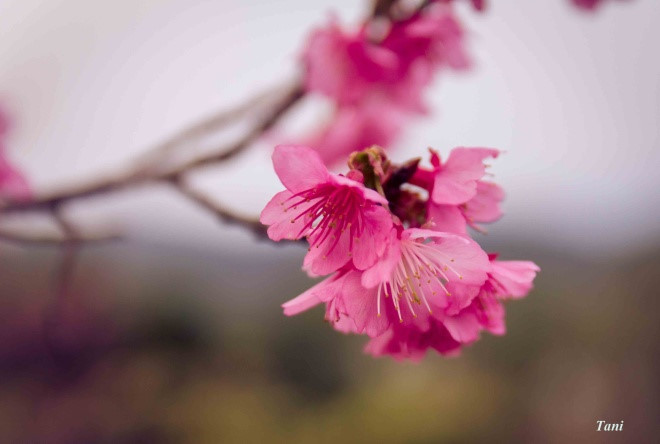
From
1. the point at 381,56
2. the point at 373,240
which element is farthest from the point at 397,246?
the point at 381,56

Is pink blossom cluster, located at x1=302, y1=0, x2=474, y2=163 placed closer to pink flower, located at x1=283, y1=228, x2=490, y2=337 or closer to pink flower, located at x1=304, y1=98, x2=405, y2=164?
pink flower, located at x1=304, y1=98, x2=405, y2=164

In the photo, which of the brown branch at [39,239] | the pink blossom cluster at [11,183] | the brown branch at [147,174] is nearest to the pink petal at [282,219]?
the brown branch at [147,174]

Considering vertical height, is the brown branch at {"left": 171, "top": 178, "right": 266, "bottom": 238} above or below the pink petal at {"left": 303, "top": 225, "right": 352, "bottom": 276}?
above

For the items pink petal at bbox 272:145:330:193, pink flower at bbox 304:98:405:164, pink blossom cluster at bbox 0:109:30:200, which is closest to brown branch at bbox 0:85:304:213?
pink blossom cluster at bbox 0:109:30:200

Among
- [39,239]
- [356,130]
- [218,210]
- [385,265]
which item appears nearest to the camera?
[385,265]

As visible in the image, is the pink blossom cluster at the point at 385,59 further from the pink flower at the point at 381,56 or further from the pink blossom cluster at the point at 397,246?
the pink blossom cluster at the point at 397,246

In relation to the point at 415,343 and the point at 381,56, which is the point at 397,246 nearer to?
the point at 415,343

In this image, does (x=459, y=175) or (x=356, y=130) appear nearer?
(x=459, y=175)
